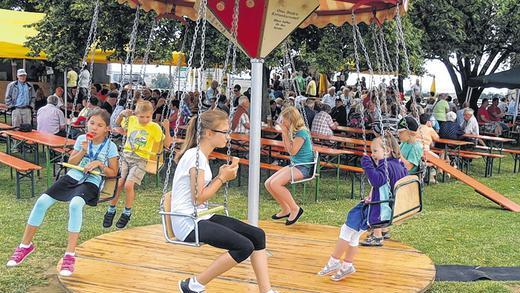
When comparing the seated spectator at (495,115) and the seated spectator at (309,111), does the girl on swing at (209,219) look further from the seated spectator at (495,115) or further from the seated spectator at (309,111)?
the seated spectator at (495,115)

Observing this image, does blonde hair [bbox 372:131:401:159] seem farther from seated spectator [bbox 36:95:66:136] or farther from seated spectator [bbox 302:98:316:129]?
seated spectator [bbox 36:95:66:136]

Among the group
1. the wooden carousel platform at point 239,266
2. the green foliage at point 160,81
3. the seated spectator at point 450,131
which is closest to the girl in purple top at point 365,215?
the wooden carousel platform at point 239,266

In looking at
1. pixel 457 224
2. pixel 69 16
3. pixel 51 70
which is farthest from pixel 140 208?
pixel 51 70

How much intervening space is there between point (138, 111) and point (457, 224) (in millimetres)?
4736

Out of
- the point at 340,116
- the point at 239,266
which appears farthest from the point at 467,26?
the point at 239,266

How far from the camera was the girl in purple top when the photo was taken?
495 cm

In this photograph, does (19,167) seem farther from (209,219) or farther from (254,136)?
(209,219)

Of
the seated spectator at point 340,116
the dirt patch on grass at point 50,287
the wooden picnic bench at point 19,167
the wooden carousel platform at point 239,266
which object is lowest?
A: the dirt patch on grass at point 50,287

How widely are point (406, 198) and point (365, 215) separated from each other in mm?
412

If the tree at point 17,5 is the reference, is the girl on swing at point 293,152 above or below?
below

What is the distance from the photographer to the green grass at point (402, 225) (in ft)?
18.3

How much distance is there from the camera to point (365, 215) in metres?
4.99

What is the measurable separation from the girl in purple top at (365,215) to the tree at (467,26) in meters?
9.68

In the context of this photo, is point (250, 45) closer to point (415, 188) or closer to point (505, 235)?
point (415, 188)
